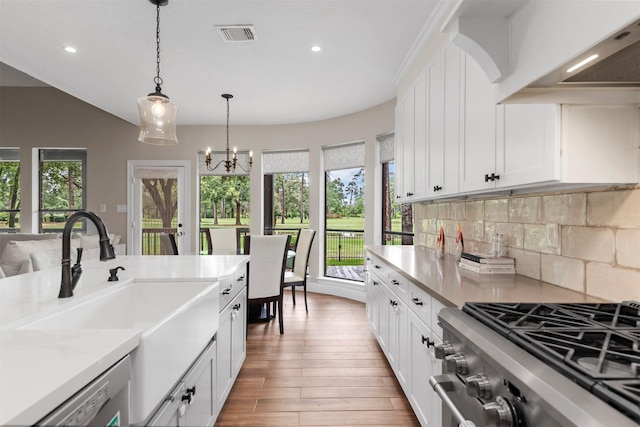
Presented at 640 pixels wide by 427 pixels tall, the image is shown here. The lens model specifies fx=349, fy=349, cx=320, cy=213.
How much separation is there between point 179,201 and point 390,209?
360 centimetres

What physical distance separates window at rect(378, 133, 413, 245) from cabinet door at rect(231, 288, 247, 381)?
2602 millimetres

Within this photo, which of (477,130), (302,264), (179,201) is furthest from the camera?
(179,201)

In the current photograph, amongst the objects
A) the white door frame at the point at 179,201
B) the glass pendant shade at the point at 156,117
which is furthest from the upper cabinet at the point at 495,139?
the white door frame at the point at 179,201

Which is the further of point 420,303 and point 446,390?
point 420,303

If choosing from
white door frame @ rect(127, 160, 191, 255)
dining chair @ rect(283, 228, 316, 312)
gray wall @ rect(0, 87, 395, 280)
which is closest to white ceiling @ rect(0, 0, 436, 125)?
gray wall @ rect(0, 87, 395, 280)

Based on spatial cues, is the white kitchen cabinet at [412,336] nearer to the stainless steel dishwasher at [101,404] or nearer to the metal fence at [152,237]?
the stainless steel dishwasher at [101,404]

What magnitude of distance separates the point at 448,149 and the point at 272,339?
2412mm

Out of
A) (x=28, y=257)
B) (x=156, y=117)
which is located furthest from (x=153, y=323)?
(x=28, y=257)

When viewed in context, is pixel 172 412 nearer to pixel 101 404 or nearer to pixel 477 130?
pixel 101 404

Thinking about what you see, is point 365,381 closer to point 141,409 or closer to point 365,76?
point 141,409

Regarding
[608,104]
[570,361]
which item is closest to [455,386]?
[570,361]

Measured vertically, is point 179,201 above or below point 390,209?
above

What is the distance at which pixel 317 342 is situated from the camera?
3.37m

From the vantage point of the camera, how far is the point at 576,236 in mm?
1485
